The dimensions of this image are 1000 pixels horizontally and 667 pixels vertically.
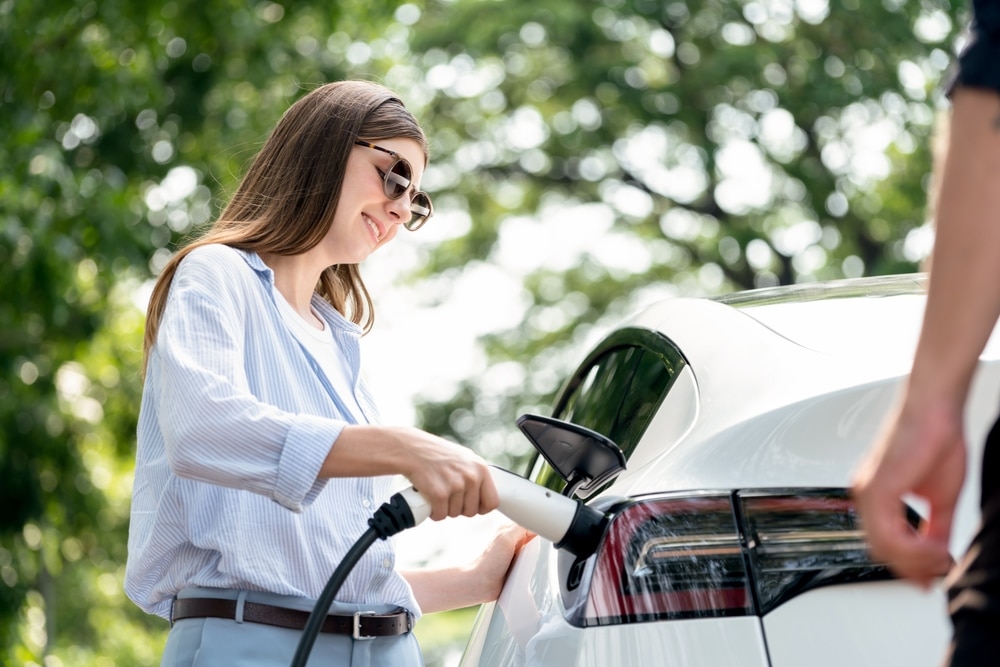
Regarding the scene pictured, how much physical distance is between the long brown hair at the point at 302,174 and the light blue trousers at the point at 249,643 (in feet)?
1.61

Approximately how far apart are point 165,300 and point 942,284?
1487mm

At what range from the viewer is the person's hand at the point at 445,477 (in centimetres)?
192

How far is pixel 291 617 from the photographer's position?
2.16 meters

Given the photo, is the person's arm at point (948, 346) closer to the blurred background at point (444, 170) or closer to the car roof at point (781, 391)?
the car roof at point (781, 391)

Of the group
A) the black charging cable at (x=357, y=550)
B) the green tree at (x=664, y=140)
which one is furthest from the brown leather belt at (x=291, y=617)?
the green tree at (x=664, y=140)

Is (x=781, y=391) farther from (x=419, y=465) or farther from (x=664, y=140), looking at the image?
(x=664, y=140)

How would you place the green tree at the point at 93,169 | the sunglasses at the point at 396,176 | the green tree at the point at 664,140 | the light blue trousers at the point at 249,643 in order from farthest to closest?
1. the green tree at the point at 664,140
2. the green tree at the point at 93,169
3. the sunglasses at the point at 396,176
4. the light blue trousers at the point at 249,643

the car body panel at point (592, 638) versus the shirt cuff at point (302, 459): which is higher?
the shirt cuff at point (302, 459)

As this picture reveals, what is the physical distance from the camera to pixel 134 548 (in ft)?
7.40

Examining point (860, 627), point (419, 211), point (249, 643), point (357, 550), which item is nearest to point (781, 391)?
point (860, 627)

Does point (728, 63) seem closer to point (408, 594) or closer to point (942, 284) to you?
point (408, 594)

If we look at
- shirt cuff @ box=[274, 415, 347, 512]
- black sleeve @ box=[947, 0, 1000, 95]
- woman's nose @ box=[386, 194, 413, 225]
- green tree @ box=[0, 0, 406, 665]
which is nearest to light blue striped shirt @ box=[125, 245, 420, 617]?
shirt cuff @ box=[274, 415, 347, 512]

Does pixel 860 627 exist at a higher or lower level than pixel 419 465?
lower

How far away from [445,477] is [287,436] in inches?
9.3
